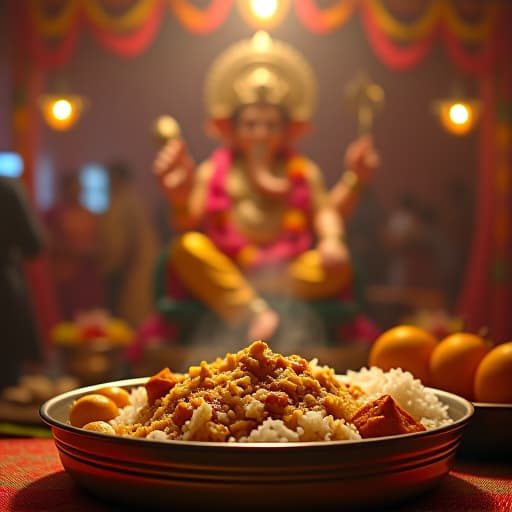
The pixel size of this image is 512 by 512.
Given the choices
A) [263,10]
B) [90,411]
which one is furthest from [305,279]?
[90,411]

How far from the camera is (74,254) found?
16.1 feet

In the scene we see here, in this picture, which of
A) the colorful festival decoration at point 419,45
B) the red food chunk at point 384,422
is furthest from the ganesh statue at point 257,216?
the red food chunk at point 384,422

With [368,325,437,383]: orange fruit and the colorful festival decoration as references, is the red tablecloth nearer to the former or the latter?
[368,325,437,383]: orange fruit

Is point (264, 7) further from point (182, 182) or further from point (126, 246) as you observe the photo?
point (126, 246)

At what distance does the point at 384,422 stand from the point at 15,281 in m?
2.65

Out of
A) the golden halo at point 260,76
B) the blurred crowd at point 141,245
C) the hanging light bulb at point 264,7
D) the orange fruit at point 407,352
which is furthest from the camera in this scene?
the blurred crowd at point 141,245

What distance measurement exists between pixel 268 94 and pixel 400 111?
1.36 m

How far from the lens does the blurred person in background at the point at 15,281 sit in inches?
129

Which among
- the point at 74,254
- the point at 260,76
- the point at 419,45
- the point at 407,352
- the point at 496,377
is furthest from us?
the point at 74,254

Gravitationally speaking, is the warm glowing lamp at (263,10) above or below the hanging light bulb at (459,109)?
above

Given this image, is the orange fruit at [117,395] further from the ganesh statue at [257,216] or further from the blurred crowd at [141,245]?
the blurred crowd at [141,245]

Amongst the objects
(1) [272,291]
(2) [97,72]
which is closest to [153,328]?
(1) [272,291]

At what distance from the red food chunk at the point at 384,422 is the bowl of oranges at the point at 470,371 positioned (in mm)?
204

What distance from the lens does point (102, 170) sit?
489cm
